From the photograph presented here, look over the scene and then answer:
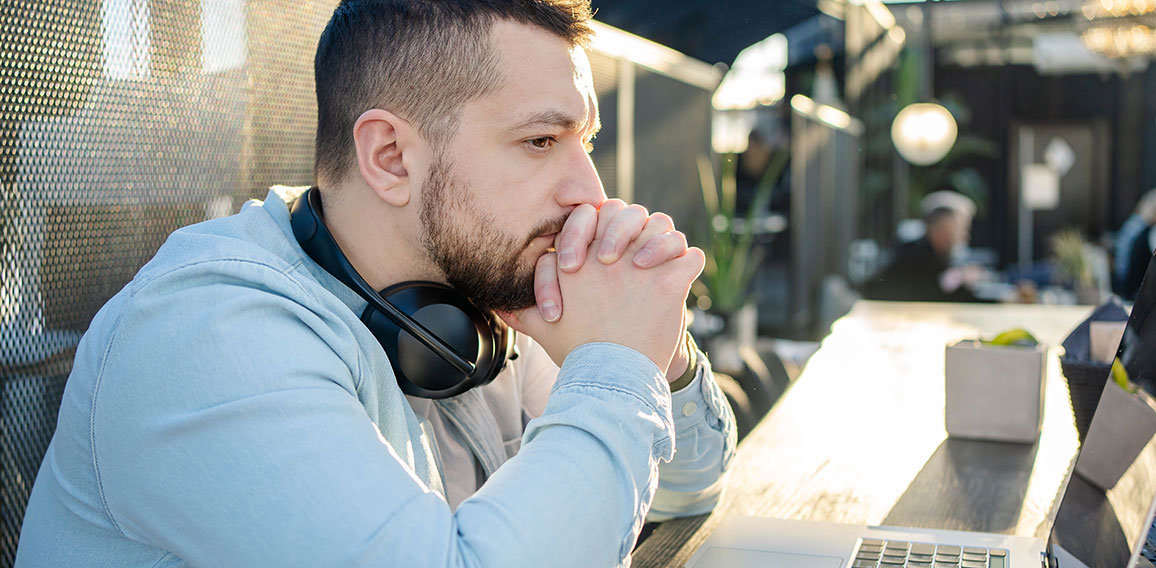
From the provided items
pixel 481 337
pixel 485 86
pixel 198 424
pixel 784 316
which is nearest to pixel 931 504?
pixel 481 337

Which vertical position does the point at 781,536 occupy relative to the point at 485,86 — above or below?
below

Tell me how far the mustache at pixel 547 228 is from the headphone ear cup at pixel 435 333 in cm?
10

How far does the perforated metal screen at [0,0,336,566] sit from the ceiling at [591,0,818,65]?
70 cm

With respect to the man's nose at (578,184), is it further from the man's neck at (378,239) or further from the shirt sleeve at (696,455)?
the shirt sleeve at (696,455)

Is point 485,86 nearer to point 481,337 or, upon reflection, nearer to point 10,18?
point 481,337

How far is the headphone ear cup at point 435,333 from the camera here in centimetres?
90

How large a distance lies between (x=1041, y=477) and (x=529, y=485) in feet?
2.82

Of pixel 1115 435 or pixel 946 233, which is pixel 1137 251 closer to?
pixel 946 233

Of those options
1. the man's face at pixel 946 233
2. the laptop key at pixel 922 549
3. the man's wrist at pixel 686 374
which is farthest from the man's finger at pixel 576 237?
the man's face at pixel 946 233

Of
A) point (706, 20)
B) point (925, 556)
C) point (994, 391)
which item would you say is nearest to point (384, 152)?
point (925, 556)

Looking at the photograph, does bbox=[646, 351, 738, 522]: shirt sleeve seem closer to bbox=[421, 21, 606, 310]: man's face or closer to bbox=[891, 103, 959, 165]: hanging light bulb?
bbox=[421, 21, 606, 310]: man's face

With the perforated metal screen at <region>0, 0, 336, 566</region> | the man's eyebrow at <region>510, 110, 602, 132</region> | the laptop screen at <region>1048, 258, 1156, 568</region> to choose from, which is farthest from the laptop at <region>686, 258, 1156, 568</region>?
the perforated metal screen at <region>0, 0, 336, 566</region>

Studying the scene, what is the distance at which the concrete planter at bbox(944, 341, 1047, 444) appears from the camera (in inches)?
55.2

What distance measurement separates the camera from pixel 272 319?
0.74m
